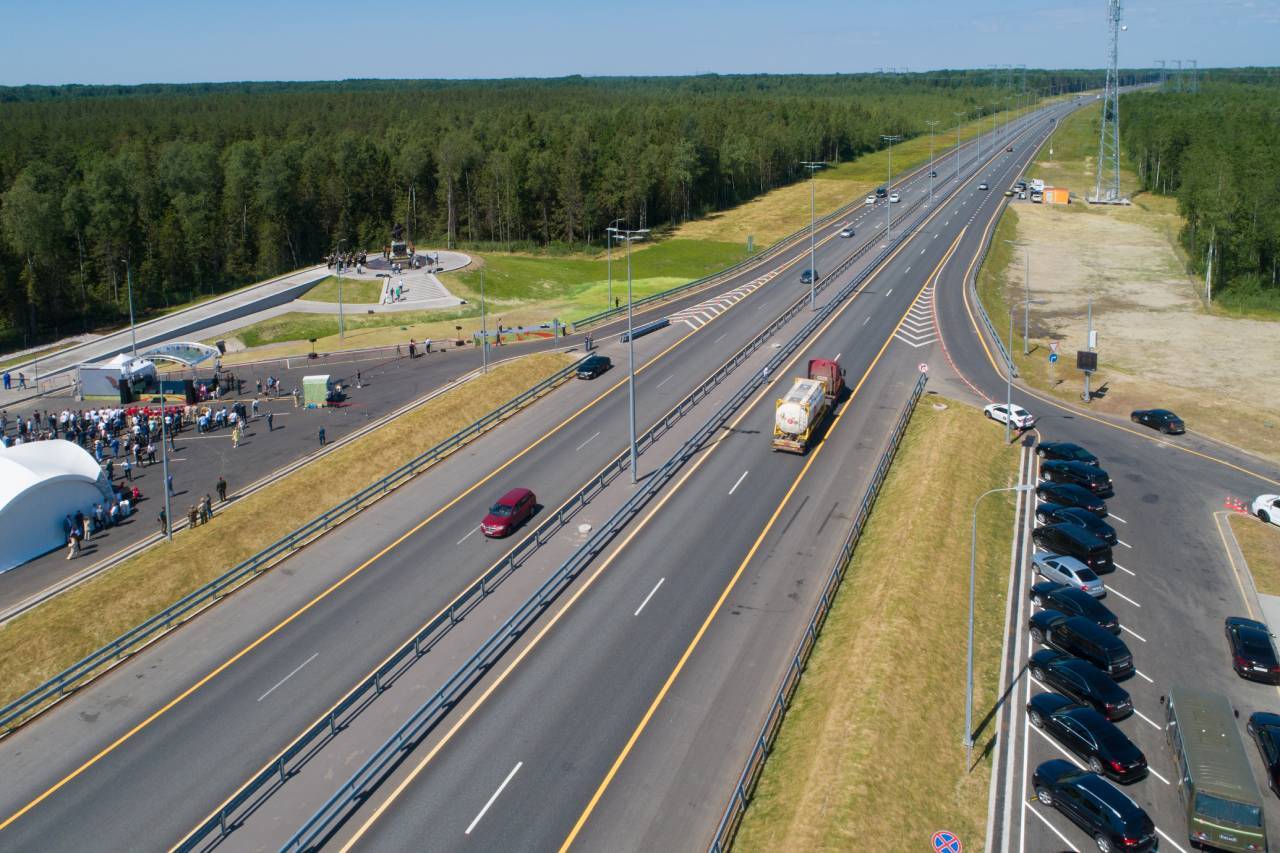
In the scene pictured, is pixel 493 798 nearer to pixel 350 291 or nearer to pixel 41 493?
pixel 41 493

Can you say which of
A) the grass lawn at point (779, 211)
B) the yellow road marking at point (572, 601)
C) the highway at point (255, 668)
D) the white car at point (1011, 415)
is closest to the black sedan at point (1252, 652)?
the yellow road marking at point (572, 601)

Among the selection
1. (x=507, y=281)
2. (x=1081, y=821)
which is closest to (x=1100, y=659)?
(x=1081, y=821)

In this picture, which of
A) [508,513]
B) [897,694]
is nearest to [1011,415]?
[897,694]

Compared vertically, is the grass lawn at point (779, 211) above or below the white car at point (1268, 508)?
above

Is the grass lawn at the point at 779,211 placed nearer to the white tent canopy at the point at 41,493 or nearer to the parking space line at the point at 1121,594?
the parking space line at the point at 1121,594

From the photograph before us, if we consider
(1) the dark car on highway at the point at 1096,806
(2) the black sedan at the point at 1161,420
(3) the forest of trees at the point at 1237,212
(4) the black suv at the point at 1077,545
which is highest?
(3) the forest of trees at the point at 1237,212

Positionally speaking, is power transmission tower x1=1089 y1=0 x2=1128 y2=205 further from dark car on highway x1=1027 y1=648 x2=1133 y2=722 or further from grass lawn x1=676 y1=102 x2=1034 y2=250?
dark car on highway x1=1027 y1=648 x2=1133 y2=722
